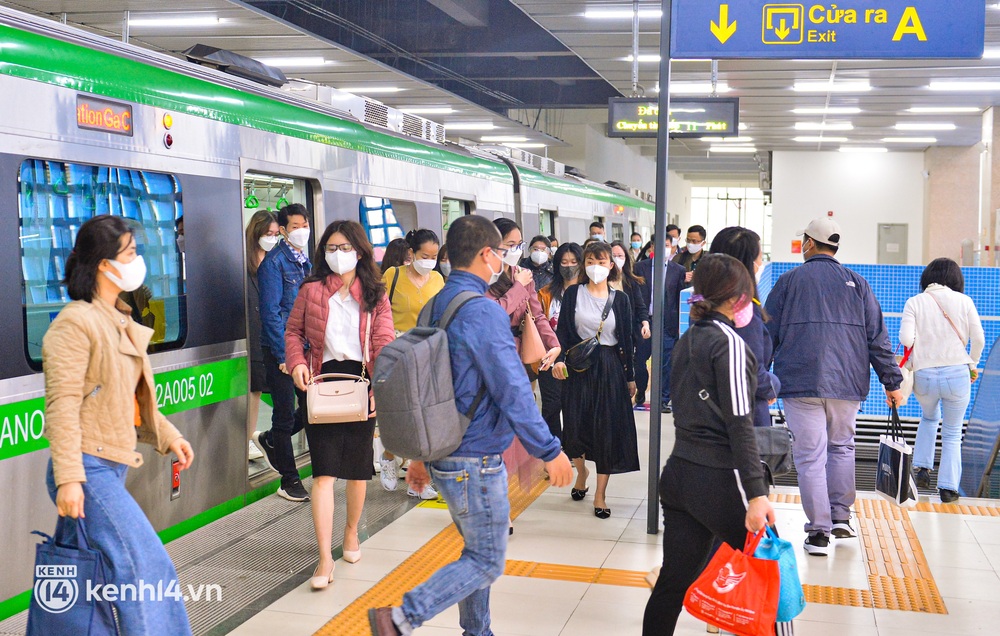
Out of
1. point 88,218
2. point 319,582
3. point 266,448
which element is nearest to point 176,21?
point 266,448

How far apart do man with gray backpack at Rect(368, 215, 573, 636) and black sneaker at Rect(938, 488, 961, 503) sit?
4.63m

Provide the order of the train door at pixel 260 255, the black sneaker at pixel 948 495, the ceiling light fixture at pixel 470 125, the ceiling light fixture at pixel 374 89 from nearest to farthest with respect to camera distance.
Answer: the train door at pixel 260 255 < the black sneaker at pixel 948 495 < the ceiling light fixture at pixel 374 89 < the ceiling light fixture at pixel 470 125

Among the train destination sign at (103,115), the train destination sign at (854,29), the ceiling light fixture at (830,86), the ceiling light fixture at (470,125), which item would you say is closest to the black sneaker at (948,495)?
the train destination sign at (854,29)

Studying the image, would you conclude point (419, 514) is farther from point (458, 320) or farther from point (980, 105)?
point (980, 105)

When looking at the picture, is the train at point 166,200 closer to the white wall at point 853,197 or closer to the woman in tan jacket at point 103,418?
the woman in tan jacket at point 103,418

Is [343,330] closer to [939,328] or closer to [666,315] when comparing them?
[939,328]

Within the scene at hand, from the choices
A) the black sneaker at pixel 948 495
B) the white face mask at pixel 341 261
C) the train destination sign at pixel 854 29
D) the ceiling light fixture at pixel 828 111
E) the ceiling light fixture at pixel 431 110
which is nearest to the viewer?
the white face mask at pixel 341 261

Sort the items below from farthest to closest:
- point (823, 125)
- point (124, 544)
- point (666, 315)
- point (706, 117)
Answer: point (823, 125) → point (706, 117) → point (666, 315) → point (124, 544)

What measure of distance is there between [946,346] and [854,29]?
278 centimetres

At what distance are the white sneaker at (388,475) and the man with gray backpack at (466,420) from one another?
130 inches

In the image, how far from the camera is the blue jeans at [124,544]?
3254 mm

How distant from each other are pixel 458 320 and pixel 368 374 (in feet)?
5.85

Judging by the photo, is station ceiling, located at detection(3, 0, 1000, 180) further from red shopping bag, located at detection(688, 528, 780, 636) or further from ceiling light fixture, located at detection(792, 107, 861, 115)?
red shopping bag, located at detection(688, 528, 780, 636)

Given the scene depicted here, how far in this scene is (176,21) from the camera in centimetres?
1316
